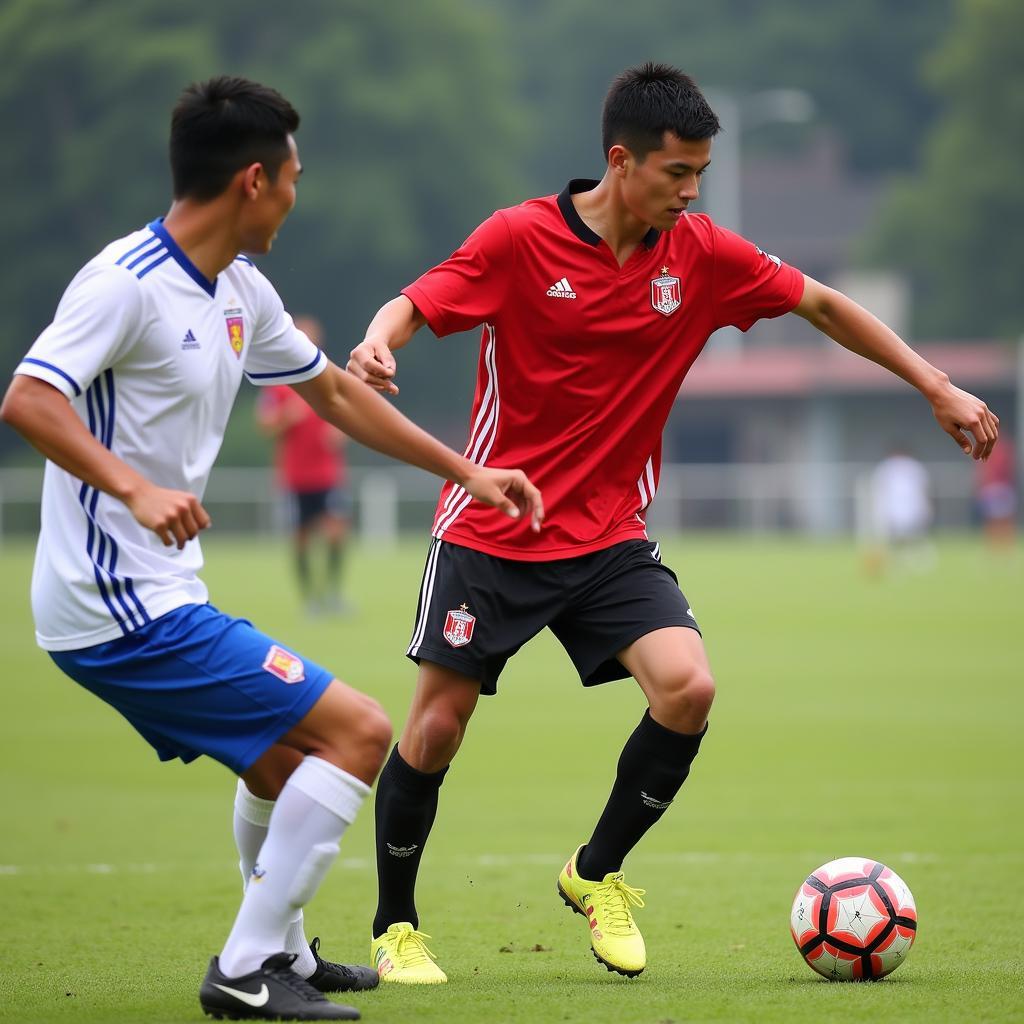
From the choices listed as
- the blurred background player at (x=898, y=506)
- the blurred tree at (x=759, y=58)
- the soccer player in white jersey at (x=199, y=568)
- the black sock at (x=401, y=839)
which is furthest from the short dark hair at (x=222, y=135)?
the blurred tree at (x=759, y=58)

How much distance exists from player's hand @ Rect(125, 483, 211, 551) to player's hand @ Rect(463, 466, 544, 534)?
86 cm

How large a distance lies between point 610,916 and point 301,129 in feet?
173

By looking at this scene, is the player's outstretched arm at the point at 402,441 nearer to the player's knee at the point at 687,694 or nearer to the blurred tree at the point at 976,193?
the player's knee at the point at 687,694

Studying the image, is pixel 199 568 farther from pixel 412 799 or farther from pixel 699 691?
pixel 699 691

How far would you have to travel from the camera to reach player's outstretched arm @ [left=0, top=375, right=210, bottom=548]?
4051 millimetres

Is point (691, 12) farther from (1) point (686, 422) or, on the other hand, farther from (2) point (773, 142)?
(1) point (686, 422)

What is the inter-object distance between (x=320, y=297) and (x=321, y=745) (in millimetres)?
52078

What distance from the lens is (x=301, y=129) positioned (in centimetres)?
5612

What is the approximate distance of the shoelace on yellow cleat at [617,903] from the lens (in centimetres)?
543

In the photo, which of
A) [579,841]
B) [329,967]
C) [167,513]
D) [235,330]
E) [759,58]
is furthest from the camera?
[759,58]

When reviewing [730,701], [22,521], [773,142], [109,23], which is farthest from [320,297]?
[730,701]

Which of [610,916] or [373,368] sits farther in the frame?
[610,916]

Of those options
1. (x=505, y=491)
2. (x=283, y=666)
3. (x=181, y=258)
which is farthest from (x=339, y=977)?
(x=181, y=258)

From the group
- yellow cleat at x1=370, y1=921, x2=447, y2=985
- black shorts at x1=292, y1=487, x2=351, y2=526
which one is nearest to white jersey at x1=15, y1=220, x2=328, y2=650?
yellow cleat at x1=370, y1=921, x2=447, y2=985
